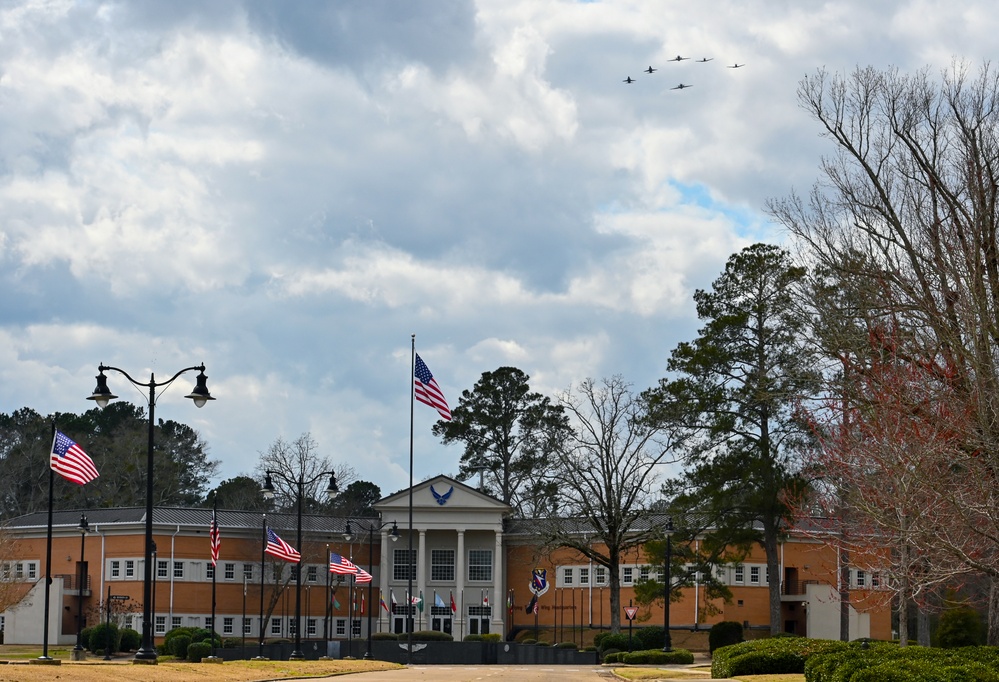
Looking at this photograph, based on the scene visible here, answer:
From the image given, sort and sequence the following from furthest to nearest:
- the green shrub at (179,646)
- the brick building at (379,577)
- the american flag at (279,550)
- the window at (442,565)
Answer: the window at (442,565) < the brick building at (379,577) < the green shrub at (179,646) < the american flag at (279,550)

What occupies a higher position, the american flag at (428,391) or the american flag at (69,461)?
the american flag at (428,391)

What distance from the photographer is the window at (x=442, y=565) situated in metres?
85.9

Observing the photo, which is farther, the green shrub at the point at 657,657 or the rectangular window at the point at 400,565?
the rectangular window at the point at 400,565

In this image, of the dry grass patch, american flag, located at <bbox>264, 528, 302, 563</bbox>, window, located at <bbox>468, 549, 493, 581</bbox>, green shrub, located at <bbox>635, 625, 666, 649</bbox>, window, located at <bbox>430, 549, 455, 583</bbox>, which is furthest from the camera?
window, located at <bbox>430, 549, 455, 583</bbox>

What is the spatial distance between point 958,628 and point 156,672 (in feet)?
126

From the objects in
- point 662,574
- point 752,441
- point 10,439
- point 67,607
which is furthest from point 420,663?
point 10,439

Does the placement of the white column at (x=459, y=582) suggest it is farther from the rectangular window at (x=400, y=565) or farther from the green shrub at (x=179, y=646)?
the green shrub at (x=179, y=646)

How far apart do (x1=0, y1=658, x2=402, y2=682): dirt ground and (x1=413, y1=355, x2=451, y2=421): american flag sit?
40.4ft

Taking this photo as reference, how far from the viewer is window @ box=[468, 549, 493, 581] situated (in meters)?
85.6

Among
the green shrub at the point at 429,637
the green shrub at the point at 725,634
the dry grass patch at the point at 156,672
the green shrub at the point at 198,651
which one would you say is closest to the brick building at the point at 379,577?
the green shrub at the point at 429,637

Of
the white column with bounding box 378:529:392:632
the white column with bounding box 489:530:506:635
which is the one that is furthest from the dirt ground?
the white column with bounding box 489:530:506:635

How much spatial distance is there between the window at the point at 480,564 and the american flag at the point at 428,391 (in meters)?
39.5

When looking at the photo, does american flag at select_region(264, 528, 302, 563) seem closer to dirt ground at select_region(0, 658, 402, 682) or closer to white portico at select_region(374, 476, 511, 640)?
dirt ground at select_region(0, 658, 402, 682)

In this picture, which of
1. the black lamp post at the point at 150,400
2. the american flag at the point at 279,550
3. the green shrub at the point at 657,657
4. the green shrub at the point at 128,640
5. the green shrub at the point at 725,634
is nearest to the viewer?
the black lamp post at the point at 150,400
